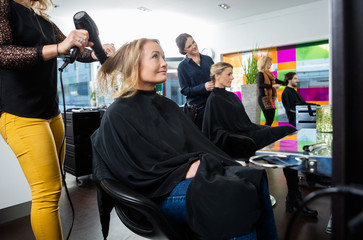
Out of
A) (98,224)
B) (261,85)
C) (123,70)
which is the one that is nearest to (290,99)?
(261,85)

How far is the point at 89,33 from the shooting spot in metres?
1.34

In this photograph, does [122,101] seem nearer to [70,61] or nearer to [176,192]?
[70,61]

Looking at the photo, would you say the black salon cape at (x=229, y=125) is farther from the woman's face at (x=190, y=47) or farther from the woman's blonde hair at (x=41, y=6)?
the woman's blonde hair at (x=41, y=6)

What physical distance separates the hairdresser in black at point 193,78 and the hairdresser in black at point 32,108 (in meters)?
1.68

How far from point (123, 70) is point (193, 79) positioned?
4.91 feet

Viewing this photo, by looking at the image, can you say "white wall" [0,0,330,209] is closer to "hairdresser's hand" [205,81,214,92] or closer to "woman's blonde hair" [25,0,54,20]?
"hairdresser's hand" [205,81,214,92]

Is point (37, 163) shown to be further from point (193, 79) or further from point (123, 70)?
point (193, 79)

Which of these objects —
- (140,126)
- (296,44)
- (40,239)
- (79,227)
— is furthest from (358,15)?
(296,44)

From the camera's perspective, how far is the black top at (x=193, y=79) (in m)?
2.80

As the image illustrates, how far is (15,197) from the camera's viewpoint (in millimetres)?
2209

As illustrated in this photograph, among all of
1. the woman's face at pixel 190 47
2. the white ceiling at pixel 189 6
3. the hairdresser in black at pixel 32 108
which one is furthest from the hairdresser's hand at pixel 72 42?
the white ceiling at pixel 189 6

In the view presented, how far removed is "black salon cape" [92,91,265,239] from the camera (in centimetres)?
89

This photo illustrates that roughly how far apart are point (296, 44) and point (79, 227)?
5782mm

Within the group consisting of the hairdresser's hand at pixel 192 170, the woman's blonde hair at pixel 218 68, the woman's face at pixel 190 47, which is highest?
the woman's face at pixel 190 47
